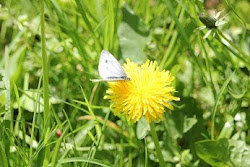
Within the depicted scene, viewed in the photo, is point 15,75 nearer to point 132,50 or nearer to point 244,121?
point 132,50

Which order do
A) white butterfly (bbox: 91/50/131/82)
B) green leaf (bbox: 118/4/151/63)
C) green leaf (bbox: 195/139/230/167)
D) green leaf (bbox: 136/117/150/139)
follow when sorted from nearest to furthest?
1. white butterfly (bbox: 91/50/131/82)
2. green leaf (bbox: 195/139/230/167)
3. green leaf (bbox: 136/117/150/139)
4. green leaf (bbox: 118/4/151/63)

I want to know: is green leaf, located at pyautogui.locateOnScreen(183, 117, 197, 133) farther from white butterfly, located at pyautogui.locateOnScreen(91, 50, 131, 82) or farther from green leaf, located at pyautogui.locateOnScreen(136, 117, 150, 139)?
white butterfly, located at pyautogui.locateOnScreen(91, 50, 131, 82)

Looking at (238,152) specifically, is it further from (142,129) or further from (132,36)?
(132,36)

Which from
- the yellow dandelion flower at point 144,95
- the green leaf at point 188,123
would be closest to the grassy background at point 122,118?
the green leaf at point 188,123

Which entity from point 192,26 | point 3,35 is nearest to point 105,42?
point 192,26

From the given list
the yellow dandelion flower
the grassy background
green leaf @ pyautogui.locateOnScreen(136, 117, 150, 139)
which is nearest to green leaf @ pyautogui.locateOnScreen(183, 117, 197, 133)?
the grassy background

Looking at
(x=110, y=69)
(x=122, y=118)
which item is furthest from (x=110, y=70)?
(x=122, y=118)
